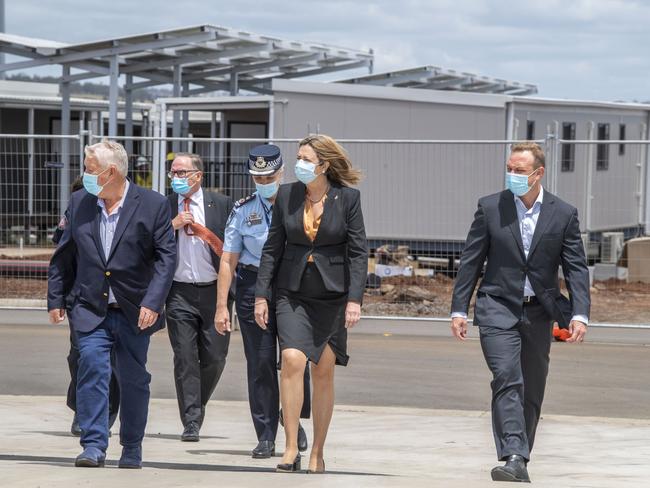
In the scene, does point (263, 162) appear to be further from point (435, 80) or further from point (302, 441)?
point (435, 80)

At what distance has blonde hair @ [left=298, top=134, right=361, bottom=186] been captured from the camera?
7125mm

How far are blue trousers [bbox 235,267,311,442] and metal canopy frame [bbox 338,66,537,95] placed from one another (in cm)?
1992

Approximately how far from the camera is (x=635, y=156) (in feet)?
72.2

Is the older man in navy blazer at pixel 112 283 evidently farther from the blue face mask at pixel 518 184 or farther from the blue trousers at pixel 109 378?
the blue face mask at pixel 518 184

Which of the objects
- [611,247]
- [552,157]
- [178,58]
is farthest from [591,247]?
[178,58]

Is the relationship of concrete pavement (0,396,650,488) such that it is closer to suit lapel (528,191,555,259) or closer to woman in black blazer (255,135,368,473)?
woman in black blazer (255,135,368,473)

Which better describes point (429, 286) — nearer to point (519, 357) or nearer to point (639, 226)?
point (639, 226)

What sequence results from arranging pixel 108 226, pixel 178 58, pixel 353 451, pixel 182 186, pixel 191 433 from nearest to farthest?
1. pixel 108 226
2. pixel 353 451
3. pixel 191 433
4. pixel 182 186
5. pixel 178 58

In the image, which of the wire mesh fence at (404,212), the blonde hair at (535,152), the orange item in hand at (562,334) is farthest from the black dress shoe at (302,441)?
the wire mesh fence at (404,212)

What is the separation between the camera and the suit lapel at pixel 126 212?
269 inches

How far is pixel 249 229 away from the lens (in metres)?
7.75

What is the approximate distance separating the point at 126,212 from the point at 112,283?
0.39 metres

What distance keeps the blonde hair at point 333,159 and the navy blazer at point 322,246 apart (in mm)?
93

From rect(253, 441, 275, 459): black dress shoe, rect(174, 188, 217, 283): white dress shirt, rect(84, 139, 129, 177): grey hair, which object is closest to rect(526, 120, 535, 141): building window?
rect(174, 188, 217, 283): white dress shirt
